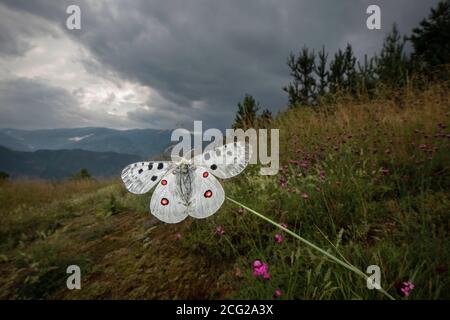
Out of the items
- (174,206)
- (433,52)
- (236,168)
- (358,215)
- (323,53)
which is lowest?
(358,215)

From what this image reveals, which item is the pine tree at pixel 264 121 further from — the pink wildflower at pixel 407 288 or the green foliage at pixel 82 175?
the green foliage at pixel 82 175

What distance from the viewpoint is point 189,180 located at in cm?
112

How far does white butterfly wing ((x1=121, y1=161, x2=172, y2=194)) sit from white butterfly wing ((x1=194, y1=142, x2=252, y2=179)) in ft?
0.67

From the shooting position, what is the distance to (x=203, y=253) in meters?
1.78

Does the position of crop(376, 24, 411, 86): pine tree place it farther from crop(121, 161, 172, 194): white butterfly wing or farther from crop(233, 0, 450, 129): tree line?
crop(121, 161, 172, 194): white butterfly wing

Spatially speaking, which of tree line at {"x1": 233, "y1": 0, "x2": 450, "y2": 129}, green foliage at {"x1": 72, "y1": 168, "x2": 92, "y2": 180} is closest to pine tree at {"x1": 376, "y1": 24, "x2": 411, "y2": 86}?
tree line at {"x1": 233, "y1": 0, "x2": 450, "y2": 129}

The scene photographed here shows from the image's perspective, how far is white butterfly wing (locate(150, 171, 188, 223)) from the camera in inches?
41.4

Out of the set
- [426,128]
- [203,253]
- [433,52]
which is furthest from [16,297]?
[433,52]

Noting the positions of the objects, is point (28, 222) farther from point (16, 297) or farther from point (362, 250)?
point (362, 250)

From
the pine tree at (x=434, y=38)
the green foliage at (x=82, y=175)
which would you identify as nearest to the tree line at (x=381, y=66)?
the pine tree at (x=434, y=38)

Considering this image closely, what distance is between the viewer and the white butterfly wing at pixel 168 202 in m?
1.05
